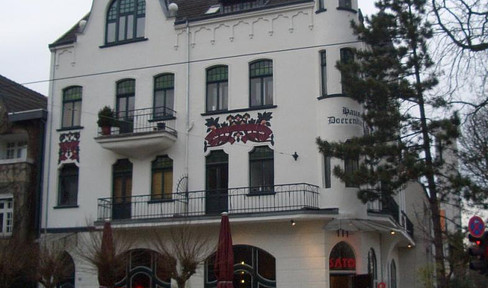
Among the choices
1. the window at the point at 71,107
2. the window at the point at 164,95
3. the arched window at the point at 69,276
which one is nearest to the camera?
the window at the point at 164,95

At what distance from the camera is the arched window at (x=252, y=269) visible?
1045 inches

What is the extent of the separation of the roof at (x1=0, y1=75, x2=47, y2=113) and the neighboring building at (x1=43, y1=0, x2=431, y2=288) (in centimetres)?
294

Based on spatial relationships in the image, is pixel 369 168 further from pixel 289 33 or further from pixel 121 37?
pixel 121 37

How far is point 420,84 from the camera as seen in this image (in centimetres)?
2316

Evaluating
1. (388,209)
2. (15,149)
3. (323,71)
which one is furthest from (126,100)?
(388,209)

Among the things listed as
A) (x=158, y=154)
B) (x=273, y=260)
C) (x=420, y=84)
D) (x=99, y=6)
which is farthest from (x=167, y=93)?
(x=420, y=84)

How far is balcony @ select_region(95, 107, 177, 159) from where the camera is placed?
2828 cm

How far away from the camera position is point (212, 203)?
27609mm

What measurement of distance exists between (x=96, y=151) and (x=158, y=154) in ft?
10.1

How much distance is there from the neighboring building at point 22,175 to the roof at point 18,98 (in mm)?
303

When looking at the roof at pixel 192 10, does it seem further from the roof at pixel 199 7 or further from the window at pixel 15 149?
the window at pixel 15 149

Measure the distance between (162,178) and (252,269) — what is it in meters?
5.50

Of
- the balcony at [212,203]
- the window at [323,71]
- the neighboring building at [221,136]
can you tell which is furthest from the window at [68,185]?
the window at [323,71]

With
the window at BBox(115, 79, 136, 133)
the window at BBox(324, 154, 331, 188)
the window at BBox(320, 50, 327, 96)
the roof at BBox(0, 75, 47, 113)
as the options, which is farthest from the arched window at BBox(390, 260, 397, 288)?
the roof at BBox(0, 75, 47, 113)
